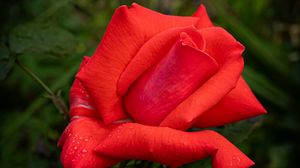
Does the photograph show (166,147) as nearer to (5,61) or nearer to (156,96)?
(156,96)

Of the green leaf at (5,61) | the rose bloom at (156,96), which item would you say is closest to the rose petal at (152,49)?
the rose bloom at (156,96)

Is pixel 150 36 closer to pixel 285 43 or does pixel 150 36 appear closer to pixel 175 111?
pixel 175 111

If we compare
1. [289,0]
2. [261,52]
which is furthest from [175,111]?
[289,0]

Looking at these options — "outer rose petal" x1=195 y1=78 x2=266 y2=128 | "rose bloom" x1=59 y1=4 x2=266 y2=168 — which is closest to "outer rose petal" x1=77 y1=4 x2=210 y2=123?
"rose bloom" x1=59 y1=4 x2=266 y2=168

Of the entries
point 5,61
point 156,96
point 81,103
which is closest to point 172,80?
point 156,96

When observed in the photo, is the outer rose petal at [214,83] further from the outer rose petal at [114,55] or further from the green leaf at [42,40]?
the green leaf at [42,40]

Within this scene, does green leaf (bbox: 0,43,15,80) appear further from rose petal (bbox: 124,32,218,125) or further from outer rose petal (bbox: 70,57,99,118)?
rose petal (bbox: 124,32,218,125)
